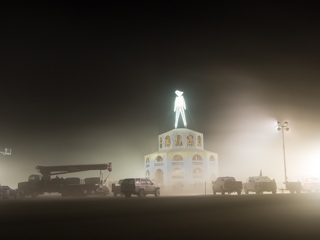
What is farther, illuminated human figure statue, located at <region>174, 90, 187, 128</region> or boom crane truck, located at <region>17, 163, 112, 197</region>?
illuminated human figure statue, located at <region>174, 90, 187, 128</region>

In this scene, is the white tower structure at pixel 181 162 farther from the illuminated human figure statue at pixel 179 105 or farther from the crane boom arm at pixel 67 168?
the crane boom arm at pixel 67 168

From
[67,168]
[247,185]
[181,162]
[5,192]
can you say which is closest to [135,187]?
[247,185]

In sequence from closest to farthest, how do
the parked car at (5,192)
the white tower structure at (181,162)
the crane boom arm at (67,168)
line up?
1. the parked car at (5,192)
2. the crane boom arm at (67,168)
3. the white tower structure at (181,162)

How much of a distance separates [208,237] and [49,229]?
4747 mm

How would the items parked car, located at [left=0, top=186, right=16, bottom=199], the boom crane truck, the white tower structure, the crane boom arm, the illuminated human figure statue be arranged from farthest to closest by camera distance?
the illuminated human figure statue < the white tower structure < the crane boom arm < the boom crane truck < parked car, located at [left=0, top=186, right=16, bottom=199]

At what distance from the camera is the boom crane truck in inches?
1421

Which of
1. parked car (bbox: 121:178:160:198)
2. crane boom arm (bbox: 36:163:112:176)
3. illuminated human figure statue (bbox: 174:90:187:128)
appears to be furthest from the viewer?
illuminated human figure statue (bbox: 174:90:187:128)

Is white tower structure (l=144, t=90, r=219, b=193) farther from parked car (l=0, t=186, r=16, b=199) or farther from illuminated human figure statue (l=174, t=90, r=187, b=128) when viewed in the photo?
parked car (l=0, t=186, r=16, b=199)

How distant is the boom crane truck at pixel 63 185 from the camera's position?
36.1 m

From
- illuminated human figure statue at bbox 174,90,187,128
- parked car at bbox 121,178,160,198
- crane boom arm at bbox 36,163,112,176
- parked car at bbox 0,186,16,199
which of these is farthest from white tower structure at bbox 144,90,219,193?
parked car at bbox 0,186,16,199

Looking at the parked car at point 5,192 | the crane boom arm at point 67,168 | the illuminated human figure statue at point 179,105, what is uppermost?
the illuminated human figure statue at point 179,105

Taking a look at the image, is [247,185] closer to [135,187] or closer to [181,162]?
[135,187]

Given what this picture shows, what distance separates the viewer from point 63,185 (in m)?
37.6

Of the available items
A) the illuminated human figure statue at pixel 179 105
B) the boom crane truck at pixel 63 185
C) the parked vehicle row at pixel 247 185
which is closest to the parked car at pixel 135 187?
the boom crane truck at pixel 63 185
